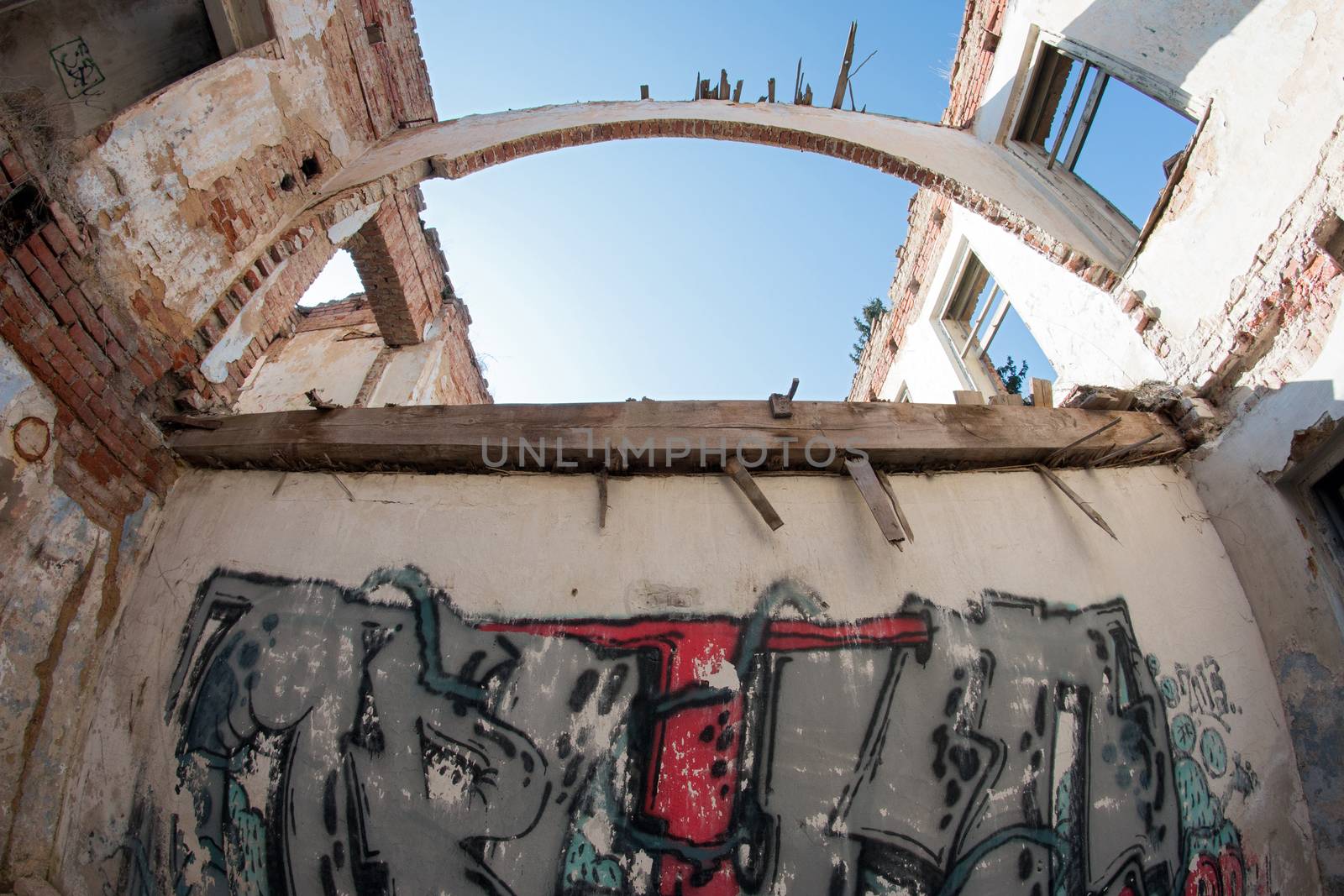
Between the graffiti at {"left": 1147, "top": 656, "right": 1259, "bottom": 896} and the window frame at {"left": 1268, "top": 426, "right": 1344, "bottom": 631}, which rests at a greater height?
the window frame at {"left": 1268, "top": 426, "right": 1344, "bottom": 631}

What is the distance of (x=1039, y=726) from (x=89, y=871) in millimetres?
3820

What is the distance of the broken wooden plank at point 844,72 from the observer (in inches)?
257

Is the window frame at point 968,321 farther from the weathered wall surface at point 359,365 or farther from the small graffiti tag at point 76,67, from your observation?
the small graffiti tag at point 76,67

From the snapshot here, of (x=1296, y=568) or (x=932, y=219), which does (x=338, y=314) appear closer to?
(x=932, y=219)

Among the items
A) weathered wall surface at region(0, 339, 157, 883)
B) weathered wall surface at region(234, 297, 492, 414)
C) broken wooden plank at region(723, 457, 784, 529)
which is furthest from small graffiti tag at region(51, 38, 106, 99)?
broken wooden plank at region(723, 457, 784, 529)

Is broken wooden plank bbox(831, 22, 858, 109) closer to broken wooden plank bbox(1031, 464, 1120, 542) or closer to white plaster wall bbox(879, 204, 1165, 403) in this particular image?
white plaster wall bbox(879, 204, 1165, 403)

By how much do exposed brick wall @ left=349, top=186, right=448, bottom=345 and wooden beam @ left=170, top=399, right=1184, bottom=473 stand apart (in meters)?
3.81

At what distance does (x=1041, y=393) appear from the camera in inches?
135

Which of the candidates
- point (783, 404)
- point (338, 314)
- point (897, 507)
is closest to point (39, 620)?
point (783, 404)

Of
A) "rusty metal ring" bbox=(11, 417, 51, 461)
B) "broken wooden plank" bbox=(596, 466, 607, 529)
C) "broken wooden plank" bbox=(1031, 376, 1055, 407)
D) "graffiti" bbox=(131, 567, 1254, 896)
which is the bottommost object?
"graffiti" bbox=(131, 567, 1254, 896)

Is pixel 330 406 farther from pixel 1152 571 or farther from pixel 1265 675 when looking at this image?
pixel 1265 675

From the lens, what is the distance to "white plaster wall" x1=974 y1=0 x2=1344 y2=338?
287 cm

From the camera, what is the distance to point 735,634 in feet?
8.06

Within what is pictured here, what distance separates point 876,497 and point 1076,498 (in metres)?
1.11
